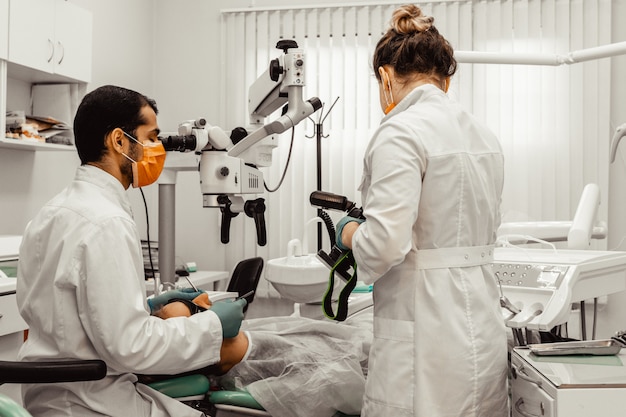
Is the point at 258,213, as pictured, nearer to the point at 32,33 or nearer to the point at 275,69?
the point at 275,69

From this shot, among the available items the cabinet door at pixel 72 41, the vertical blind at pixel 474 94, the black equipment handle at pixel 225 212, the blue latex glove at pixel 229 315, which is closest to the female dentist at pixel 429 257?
the blue latex glove at pixel 229 315

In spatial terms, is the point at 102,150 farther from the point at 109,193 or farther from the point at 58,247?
the point at 58,247

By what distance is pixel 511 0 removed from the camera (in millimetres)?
3773

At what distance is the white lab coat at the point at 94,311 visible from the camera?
1.15m

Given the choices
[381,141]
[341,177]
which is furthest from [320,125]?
[381,141]

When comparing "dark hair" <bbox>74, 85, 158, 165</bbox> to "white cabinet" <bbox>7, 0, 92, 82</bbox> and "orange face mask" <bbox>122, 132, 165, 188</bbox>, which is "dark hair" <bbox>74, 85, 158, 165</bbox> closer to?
"orange face mask" <bbox>122, 132, 165, 188</bbox>

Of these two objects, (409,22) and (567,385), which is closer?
(567,385)

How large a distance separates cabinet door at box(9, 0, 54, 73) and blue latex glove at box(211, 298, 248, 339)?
181 cm

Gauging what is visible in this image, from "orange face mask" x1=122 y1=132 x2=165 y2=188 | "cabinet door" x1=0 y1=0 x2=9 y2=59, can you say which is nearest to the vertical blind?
"cabinet door" x1=0 y1=0 x2=9 y2=59

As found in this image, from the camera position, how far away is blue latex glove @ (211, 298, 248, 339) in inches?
52.8

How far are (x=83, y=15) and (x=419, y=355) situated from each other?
254 centimetres

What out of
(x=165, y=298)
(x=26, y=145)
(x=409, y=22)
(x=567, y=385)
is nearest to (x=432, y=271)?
(x=567, y=385)

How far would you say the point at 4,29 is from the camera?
2553 mm

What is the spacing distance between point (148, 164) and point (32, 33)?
5.51 feet
